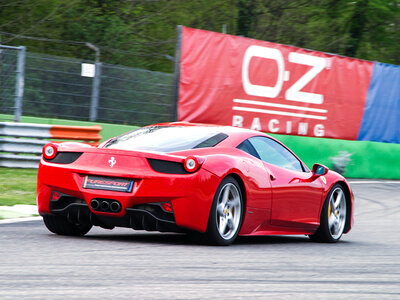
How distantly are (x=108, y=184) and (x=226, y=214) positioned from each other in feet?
3.62

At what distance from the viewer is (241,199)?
23.6 feet

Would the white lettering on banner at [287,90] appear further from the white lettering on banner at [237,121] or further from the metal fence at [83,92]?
the metal fence at [83,92]

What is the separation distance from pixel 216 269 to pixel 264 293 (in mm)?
880

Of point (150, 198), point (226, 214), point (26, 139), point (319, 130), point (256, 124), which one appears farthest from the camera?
point (319, 130)

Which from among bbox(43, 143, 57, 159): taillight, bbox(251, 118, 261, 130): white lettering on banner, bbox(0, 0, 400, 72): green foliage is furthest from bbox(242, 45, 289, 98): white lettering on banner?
bbox(43, 143, 57, 159): taillight

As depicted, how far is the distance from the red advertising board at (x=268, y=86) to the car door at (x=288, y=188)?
8225mm

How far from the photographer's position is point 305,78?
1916cm

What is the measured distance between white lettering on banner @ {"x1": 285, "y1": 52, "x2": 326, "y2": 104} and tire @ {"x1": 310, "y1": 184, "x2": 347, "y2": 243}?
976cm

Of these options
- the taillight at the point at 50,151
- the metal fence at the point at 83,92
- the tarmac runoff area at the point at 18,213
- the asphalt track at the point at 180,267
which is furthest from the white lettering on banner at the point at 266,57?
the taillight at the point at 50,151

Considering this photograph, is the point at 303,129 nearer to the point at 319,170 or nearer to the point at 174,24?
the point at 319,170

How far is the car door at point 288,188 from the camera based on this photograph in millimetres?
7785

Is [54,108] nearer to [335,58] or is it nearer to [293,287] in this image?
[335,58]

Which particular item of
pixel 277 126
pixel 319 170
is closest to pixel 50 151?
pixel 319 170

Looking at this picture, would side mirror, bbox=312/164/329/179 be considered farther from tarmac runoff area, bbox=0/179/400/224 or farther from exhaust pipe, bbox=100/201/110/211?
tarmac runoff area, bbox=0/179/400/224
